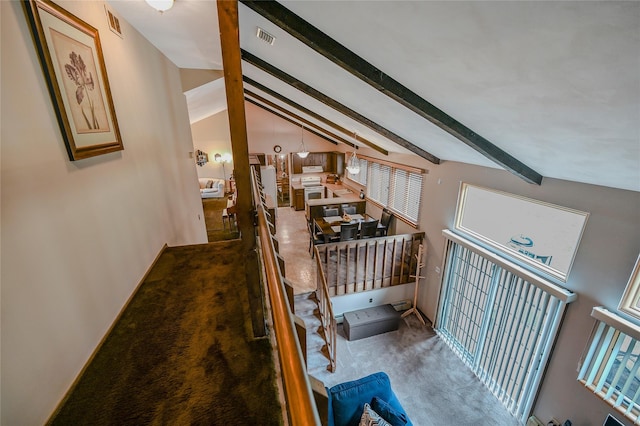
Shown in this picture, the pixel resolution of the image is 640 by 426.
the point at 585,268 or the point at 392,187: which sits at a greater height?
the point at 392,187

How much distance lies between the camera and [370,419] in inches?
94.7

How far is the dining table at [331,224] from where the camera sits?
19.2 feet

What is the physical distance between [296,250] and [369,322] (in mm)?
2824

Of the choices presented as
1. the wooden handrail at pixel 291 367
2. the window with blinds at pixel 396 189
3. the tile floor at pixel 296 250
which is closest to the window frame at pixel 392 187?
the window with blinds at pixel 396 189

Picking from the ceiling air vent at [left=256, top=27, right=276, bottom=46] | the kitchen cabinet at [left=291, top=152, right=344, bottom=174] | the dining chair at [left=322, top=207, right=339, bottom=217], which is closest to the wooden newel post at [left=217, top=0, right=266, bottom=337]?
the ceiling air vent at [left=256, top=27, right=276, bottom=46]

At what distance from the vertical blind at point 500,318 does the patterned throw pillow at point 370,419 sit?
6.82 feet

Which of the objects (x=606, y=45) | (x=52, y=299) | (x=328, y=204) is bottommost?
(x=328, y=204)

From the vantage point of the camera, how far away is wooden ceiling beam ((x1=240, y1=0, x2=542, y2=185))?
5.99ft

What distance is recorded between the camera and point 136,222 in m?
1.91

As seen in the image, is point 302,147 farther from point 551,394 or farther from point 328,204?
point 551,394

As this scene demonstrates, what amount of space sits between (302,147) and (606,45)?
27.1ft

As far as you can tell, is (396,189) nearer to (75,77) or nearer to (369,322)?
(369,322)

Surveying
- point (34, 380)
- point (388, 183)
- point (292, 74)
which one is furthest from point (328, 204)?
point (34, 380)

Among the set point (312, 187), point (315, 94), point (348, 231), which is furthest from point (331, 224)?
point (315, 94)
